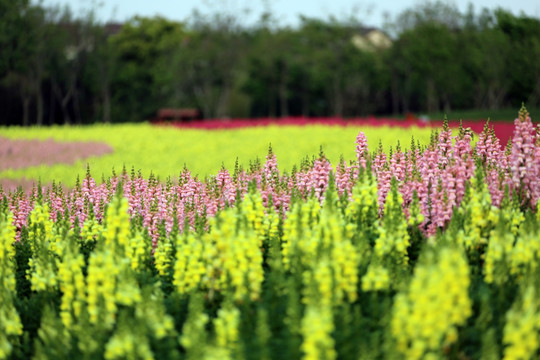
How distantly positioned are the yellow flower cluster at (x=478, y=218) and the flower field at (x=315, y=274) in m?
0.02

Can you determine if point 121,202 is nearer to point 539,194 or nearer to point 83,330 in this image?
point 83,330

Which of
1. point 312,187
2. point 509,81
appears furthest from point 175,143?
point 509,81

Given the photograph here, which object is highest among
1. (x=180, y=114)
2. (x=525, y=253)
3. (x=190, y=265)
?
(x=180, y=114)

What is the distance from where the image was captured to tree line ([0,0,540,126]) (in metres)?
53.4

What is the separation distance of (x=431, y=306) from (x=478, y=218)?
2.61m

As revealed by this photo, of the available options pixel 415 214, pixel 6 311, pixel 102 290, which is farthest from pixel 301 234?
pixel 6 311

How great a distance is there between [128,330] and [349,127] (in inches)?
1197

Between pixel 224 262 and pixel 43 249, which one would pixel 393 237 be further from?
pixel 43 249

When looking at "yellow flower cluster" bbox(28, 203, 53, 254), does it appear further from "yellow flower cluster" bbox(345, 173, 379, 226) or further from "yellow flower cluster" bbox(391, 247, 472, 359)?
"yellow flower cluster" bbox(391, 247, 472, 359)

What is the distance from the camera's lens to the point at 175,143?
2948 centimetres

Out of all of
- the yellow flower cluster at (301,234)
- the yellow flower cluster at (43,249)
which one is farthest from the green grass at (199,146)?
the yellow flower cluster at (301,234)

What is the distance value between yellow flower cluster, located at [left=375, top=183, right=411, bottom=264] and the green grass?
26.1 feet

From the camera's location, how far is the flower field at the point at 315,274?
5.16 m

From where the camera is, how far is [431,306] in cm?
488
